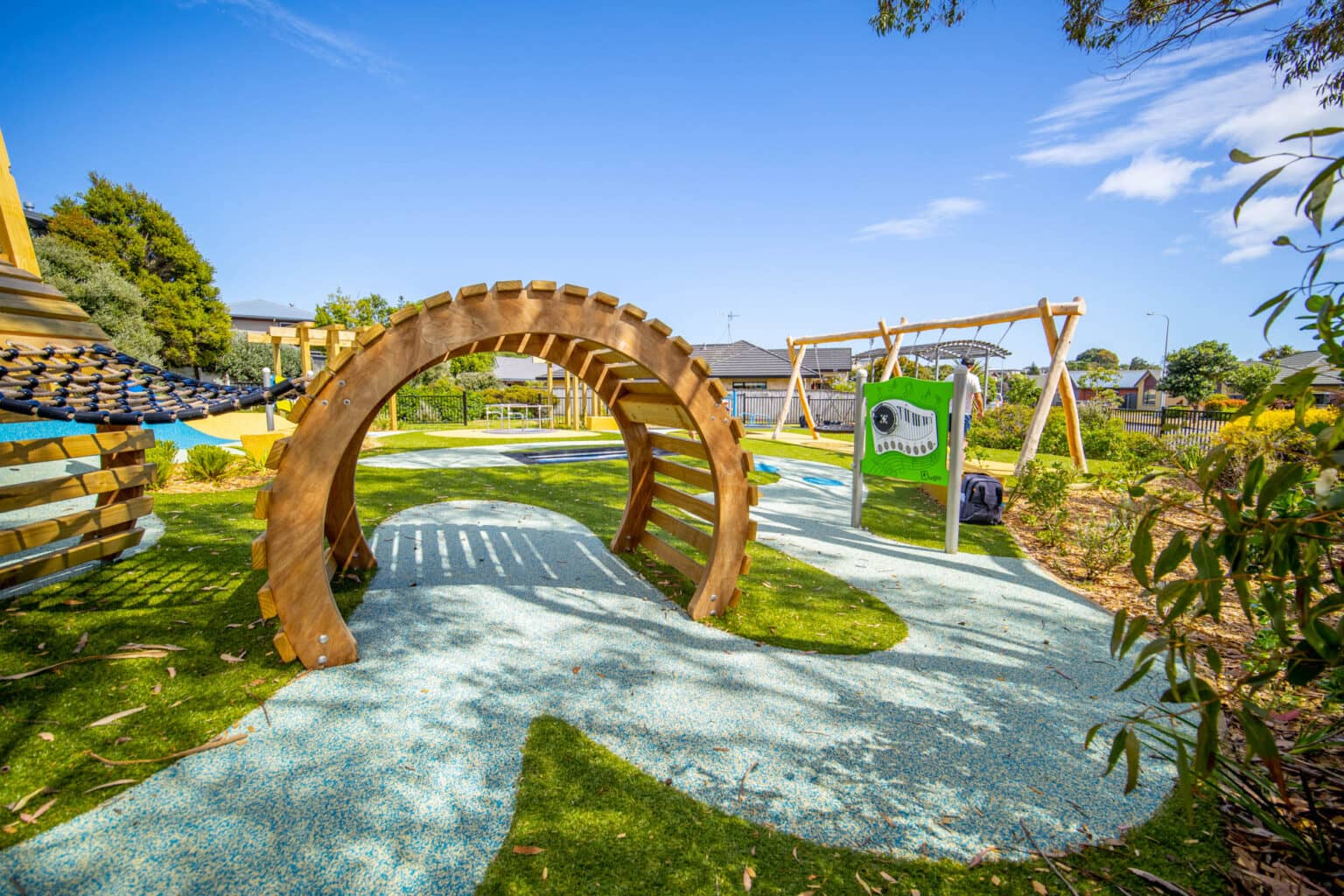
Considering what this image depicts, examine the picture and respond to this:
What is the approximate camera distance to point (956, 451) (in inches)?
258

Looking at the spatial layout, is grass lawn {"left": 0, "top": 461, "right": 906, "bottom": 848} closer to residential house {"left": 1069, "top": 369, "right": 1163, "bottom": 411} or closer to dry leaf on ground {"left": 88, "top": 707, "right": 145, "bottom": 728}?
dry leaf on ground {"left": 88, "top": 707, "right": 145, "bottom": 728}

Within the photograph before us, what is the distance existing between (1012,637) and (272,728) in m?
4.67

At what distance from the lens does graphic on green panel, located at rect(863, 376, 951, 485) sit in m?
6.88

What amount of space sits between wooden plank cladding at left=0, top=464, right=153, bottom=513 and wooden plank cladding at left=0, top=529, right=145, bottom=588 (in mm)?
399

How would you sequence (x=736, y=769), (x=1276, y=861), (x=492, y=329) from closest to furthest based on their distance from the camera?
(x=1276, y=861) → (x=736, y=769) → (x=492, y=329)

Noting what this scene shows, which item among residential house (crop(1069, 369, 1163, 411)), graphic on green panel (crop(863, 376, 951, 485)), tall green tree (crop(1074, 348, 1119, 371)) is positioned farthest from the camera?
tall green tree (crop(1074, 348, 1119, 371))

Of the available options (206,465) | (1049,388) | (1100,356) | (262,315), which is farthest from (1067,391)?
(1100,356)

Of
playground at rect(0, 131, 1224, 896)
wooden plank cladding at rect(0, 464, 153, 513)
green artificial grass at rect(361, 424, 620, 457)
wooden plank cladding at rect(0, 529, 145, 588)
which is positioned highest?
wooden plank cladding at rect(0, 464, 153, 513)

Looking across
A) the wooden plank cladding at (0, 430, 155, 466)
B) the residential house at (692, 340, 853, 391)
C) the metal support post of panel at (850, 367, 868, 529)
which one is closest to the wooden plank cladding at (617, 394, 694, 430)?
the metal support post of panel at (850, 367, 868, 529)

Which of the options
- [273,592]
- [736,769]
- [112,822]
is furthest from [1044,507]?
[112,822]

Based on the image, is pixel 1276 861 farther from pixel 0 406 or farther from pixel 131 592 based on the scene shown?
pixel 131 592

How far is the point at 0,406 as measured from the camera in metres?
3.30

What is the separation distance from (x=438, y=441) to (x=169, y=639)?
12.8 m

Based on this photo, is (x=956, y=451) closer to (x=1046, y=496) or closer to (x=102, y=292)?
(x=1046, y=496)
